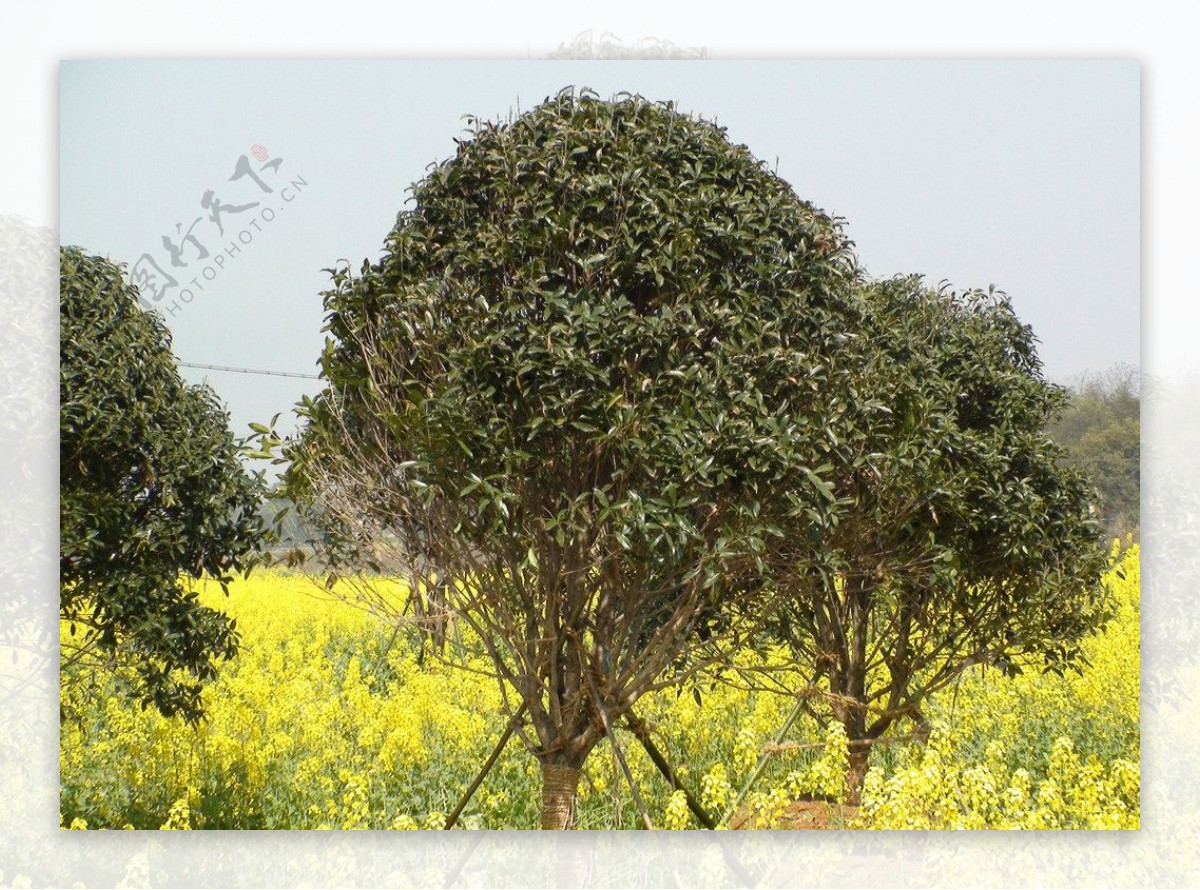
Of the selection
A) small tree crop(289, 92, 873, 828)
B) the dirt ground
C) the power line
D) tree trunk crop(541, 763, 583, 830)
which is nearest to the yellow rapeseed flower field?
the dirt ground

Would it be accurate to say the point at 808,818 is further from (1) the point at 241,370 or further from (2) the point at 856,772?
(1) the point at 241,370

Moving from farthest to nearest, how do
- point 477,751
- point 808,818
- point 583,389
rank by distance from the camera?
point 477,751 → point 808,818 → point 583,389

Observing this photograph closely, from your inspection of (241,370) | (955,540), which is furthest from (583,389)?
(955,540)

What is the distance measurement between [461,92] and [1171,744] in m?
3.62

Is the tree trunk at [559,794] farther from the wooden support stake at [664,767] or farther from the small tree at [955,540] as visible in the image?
the small tree at [955,540]

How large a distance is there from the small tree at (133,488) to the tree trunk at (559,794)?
4.77 feet

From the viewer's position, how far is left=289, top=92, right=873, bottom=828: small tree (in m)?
3.98

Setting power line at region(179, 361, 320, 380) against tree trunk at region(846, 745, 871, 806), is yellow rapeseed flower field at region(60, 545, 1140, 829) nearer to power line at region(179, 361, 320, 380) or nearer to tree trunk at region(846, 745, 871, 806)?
tree trunk at region(846, 745, 871, 806)

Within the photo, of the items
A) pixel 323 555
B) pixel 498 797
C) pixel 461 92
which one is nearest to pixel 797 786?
pixel 498 797

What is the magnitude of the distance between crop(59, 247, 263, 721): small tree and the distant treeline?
3274 millimetres

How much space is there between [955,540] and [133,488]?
314 cm

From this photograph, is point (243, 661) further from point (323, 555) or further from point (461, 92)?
point (461, 92)

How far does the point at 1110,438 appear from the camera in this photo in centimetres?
501

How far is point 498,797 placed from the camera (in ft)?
16.7
